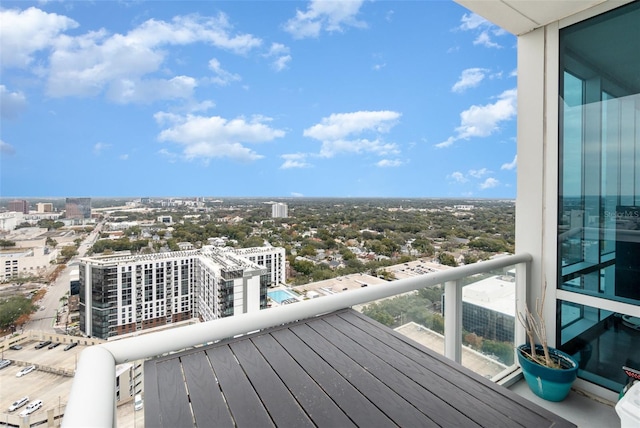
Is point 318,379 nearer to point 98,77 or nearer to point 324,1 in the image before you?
point 98,77

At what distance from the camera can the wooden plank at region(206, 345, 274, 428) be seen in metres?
0.89

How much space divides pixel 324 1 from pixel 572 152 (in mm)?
5104

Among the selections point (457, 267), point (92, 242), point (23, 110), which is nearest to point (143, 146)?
point (23, 110)

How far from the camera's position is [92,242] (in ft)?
8.91

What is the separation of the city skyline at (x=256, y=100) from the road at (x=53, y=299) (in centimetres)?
74

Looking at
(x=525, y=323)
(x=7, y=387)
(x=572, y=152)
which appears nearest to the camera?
(x=7, y=387)

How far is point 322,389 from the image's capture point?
41.1 inches

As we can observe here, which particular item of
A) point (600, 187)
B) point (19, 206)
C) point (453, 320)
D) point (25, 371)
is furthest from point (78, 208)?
point (600, 187)

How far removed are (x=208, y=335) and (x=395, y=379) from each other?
786mm

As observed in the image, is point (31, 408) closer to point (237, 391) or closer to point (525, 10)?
point (237, 391)

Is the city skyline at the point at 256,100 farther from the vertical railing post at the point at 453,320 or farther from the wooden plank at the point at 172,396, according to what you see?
the wooden plank at the point at 172,396

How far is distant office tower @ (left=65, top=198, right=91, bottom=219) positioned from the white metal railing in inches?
93.8

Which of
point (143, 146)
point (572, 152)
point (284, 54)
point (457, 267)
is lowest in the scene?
point (457, 267)

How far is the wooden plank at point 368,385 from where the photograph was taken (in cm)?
91
